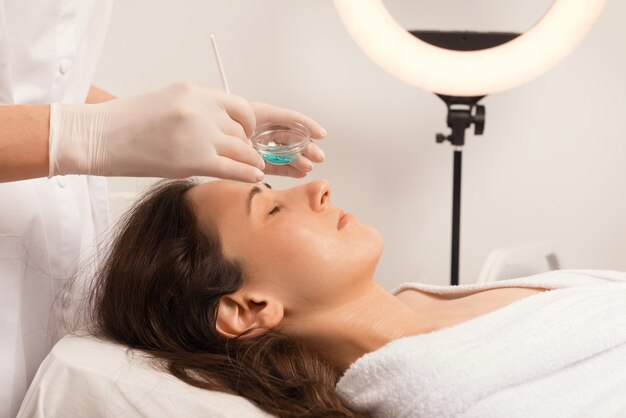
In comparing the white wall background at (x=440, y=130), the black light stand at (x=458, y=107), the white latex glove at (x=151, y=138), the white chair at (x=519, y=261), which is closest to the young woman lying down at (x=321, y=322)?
the white latex glove at (x=151, y=138)

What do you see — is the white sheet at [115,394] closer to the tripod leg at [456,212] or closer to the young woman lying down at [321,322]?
the young woman lying down at [321,322]

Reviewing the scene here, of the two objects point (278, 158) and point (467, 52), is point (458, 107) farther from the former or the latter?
point (278, 158)

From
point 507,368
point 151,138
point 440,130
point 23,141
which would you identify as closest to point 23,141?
point 23,141

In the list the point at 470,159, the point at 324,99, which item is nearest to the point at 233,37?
the point at 324,99

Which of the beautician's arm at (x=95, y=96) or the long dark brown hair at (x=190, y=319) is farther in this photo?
the beautician's arm at (x=95, y=96)

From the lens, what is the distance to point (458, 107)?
7.12ft

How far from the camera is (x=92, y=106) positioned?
41.8 inches

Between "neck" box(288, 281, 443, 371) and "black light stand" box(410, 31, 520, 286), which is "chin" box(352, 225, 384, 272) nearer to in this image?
"neck" box(288, 281, 443, 371)

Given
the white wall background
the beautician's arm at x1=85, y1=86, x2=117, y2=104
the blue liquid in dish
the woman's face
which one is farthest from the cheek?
the white wall background

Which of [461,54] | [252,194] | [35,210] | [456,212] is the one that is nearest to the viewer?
[35,210]

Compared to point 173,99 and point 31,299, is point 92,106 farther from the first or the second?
point 31,299

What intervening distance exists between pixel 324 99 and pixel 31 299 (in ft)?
4.59

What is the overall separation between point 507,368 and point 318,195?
43cm

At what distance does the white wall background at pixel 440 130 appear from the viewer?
235 centimetres
